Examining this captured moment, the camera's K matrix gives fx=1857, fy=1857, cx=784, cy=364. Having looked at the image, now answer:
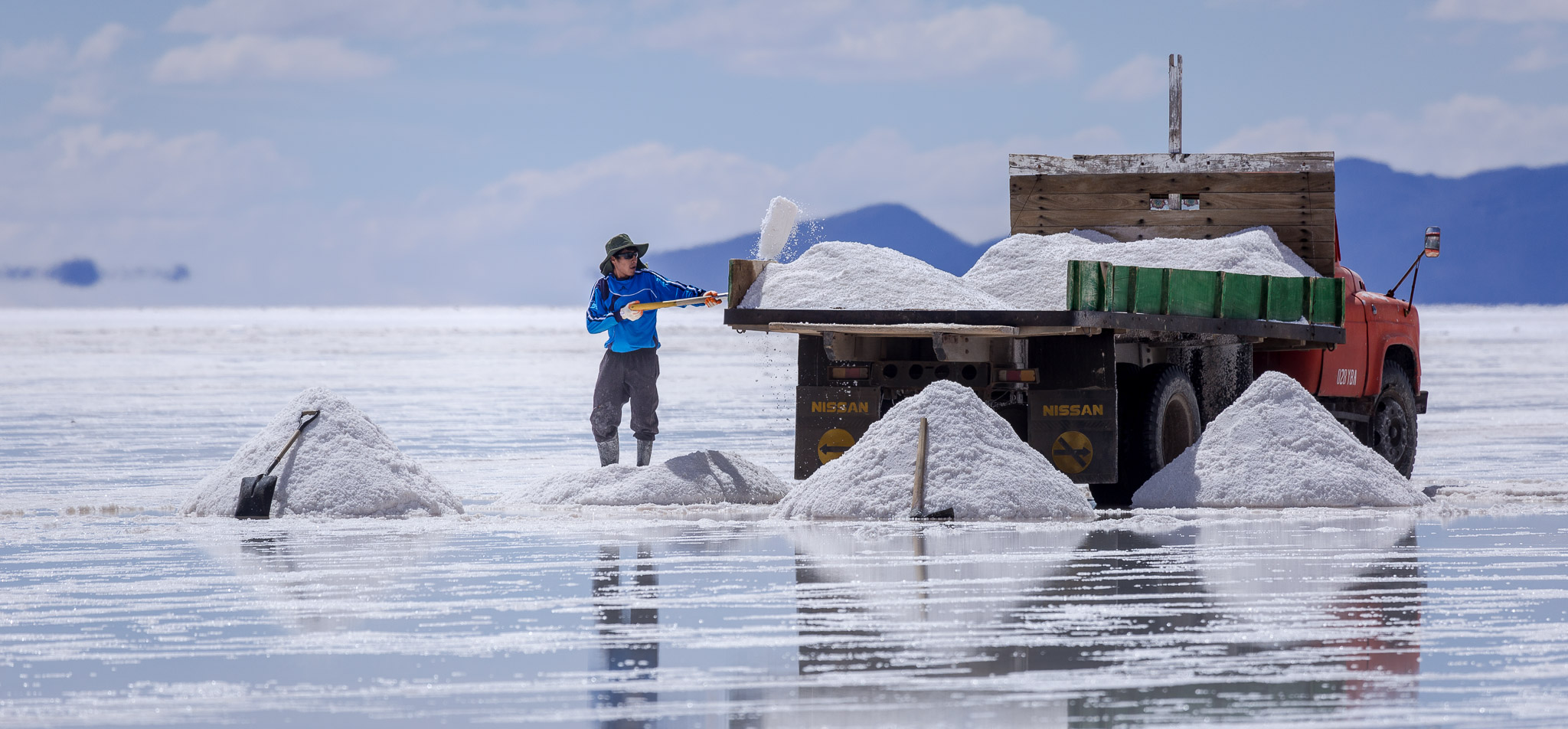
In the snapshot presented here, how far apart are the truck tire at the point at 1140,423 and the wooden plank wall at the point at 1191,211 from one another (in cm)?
203

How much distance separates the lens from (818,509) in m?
11.0

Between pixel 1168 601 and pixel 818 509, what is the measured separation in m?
3.78

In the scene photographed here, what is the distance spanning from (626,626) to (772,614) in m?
0.61

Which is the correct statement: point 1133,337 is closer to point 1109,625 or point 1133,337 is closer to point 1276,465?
point 1276,465

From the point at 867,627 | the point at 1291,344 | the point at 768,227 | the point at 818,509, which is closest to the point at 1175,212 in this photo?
the point at 1291,344

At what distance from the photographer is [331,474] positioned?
11.5 meters

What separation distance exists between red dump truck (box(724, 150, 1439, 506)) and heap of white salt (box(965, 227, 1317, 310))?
0.35 meters

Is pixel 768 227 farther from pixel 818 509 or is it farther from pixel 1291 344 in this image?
pixel 1291 344

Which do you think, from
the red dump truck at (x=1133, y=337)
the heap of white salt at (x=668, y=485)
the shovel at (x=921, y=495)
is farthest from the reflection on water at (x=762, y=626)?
the heap of white salt at (x=668, y=485)

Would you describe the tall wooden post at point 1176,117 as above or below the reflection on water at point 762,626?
above

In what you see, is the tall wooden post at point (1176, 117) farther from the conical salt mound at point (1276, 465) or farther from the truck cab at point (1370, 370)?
the conical salt mound at point (1276, 465)

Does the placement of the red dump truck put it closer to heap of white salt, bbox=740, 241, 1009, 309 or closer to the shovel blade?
heap of white salt, bbox=740, 241, 1009, 309

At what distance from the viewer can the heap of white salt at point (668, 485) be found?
12047 millimetres

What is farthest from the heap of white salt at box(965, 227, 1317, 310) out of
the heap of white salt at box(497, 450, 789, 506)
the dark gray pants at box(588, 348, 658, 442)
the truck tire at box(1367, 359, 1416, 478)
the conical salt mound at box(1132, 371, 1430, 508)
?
the dark gray pants at box(588, 348, 658, 442)
